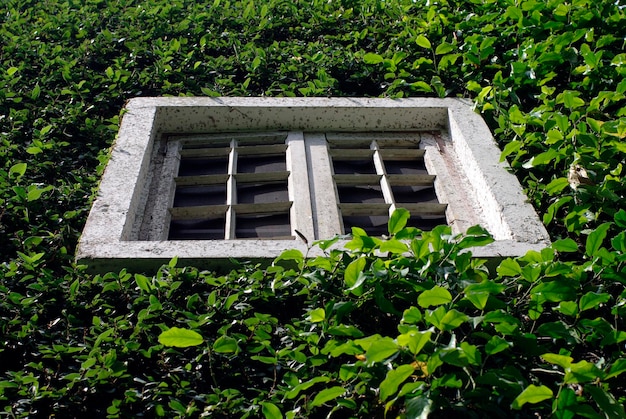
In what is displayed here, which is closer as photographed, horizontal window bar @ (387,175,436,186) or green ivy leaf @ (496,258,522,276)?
green ivy leaf @ (496,258,522,276)

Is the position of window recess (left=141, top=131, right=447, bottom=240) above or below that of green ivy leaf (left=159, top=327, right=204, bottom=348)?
above

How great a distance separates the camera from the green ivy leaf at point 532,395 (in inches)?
77.0

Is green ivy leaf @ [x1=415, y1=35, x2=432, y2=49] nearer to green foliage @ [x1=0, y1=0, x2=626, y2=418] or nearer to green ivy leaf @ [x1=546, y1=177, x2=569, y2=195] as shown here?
green foliage @ [x1=0, y1=0, x2=626, y2=418]

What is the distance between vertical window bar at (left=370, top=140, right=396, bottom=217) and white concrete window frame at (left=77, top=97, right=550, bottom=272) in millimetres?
221

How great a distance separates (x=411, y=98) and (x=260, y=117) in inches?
33.8

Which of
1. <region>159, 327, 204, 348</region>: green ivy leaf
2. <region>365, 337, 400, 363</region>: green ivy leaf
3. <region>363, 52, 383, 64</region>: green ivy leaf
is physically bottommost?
<region>365, 337, 400, 363</region>: green ivy leaf

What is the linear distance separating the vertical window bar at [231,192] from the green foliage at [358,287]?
417 millimetres

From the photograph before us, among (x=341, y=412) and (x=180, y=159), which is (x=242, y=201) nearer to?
(x=180, y=159)

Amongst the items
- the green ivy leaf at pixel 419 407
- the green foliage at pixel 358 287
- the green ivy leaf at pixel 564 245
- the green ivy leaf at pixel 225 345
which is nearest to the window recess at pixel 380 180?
the green foliage at pixel 358 287

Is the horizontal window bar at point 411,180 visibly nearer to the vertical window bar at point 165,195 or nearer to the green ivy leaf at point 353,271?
the vertical window bar at point 165,195

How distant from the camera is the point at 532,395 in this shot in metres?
1.96

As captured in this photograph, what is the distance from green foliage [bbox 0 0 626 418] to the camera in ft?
7.11

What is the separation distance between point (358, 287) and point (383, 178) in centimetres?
131

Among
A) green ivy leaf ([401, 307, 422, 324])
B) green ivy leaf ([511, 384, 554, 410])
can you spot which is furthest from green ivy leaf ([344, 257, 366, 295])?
green ivy leaf ([511, 384, 554, 410])
